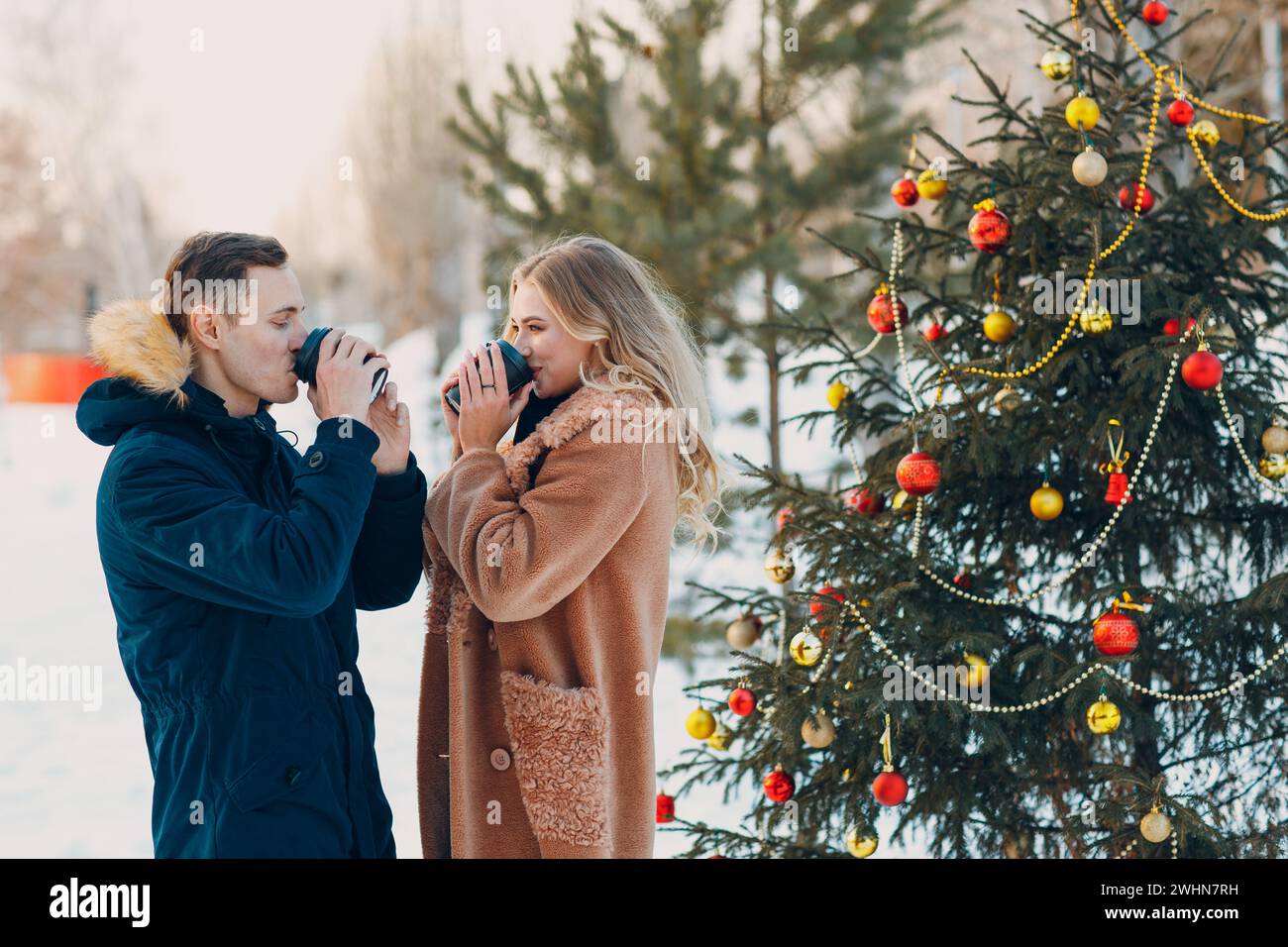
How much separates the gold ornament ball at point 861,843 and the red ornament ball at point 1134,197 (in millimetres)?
1787

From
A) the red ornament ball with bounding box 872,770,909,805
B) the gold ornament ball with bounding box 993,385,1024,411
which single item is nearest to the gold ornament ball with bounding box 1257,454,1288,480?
the gold ornament ball with bounding box 993,385,1024,411

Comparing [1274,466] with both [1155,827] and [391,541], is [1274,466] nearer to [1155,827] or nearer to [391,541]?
[1155,827]

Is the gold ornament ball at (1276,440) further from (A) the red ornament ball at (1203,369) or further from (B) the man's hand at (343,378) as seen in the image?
(B) the man's hand at (343,378)

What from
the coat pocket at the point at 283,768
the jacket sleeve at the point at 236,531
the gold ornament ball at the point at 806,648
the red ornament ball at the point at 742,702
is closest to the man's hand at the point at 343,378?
the jacket sleeve at the point at 236,531

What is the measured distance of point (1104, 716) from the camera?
294 cm

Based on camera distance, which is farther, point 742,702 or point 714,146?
point 714,146

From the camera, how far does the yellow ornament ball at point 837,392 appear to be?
3.57 metres

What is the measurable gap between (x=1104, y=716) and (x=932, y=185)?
150cm

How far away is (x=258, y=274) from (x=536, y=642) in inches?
33.3

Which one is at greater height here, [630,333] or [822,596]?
[630,333]

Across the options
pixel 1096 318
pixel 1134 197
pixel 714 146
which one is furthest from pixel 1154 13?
pixel 714 146

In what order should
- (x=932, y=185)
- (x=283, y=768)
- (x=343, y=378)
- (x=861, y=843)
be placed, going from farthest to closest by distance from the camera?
(x=932, y=185)
(x=861, y=843)
(x=343, y=378)
(x=283, y=768)

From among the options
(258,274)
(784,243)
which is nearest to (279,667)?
(258,274)

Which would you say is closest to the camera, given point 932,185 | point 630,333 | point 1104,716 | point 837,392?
point 630,333
